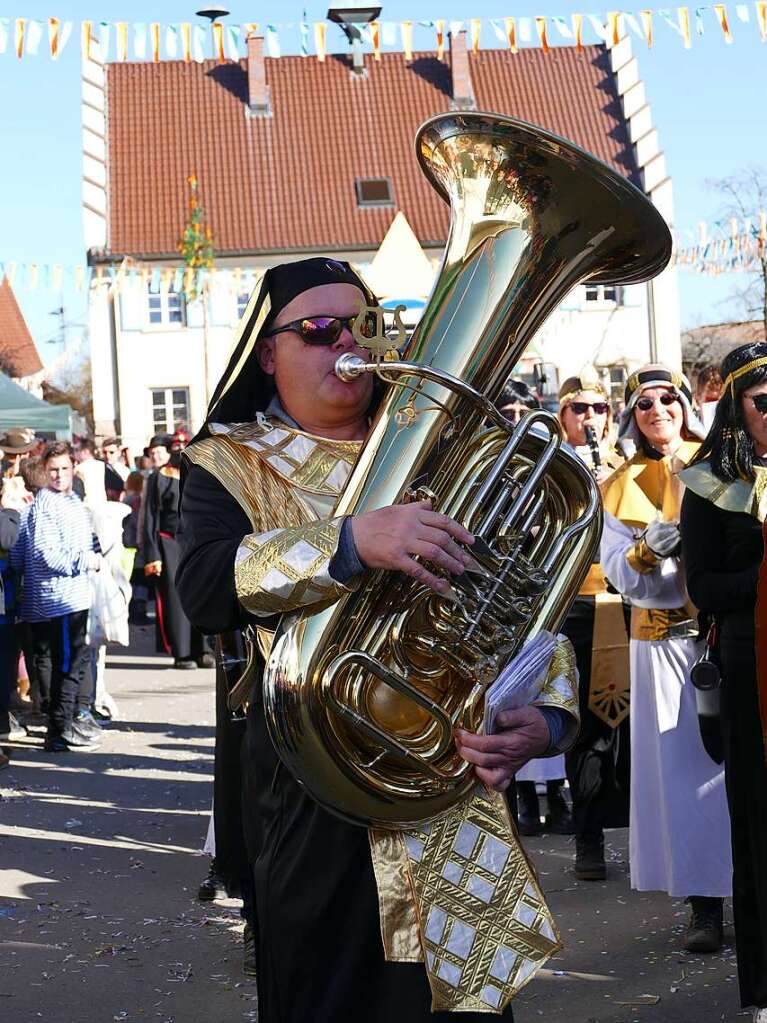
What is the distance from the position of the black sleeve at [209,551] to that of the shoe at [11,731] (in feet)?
24.7

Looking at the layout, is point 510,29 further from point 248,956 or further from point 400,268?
point 248,956

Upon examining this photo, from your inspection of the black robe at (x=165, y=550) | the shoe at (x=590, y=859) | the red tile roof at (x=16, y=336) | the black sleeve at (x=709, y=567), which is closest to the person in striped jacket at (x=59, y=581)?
the black robe at (x=165, y=550)

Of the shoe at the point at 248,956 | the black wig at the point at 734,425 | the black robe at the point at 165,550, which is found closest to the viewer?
the black wig at the point at 734,425

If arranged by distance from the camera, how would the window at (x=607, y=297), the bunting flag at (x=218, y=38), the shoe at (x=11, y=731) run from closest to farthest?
1. the shoe at (x=11, y=731)
2. the bunting flag at (x=218, y=38)
3. the window at (x=607, y=297)

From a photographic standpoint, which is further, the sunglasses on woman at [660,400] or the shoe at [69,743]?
the shoe at [69,743]

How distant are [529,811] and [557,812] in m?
0.18

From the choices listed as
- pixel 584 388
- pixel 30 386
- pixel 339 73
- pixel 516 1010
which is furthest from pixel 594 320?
pixel 516 1010

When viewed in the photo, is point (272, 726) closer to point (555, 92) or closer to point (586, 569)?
point (586, 569)

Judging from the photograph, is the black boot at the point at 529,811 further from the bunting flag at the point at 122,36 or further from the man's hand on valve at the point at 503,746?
the bunting flag at the point at 122,36

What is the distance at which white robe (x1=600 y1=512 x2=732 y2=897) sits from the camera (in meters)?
5.34

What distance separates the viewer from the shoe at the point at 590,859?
20.4 ft

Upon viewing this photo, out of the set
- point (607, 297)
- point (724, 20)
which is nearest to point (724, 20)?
point (724, 20)

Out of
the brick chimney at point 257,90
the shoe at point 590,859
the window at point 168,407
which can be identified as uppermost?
the brick chimney at point 257,90

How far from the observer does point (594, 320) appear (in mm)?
37125
